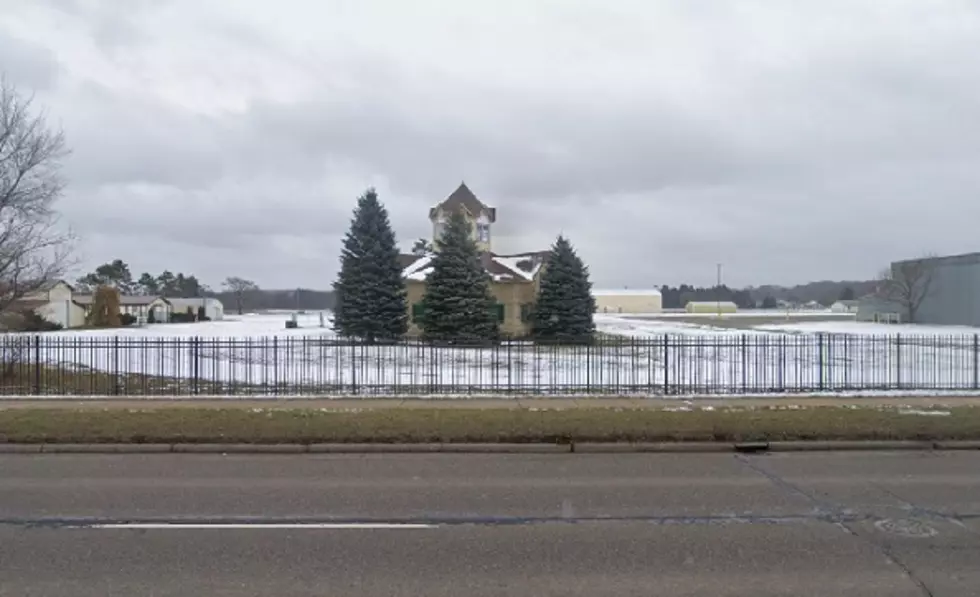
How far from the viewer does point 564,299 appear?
126ft

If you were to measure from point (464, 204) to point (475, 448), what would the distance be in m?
38.6

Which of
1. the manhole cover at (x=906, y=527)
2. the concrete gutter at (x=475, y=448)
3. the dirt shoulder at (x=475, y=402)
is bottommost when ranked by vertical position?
the concrete gutter at (x=475, y=448)

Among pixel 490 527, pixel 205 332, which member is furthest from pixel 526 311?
pixel 490 527

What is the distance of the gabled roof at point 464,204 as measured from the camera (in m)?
48.1

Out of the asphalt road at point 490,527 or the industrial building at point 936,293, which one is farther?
the industrial building at point 936,293

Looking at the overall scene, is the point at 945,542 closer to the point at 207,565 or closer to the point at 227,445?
the point at 207,565

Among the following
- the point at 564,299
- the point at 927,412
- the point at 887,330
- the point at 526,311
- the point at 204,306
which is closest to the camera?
the point at 927,412

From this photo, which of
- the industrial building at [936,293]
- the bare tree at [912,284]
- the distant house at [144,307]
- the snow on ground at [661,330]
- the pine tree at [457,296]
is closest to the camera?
the pine tree at [457,296]

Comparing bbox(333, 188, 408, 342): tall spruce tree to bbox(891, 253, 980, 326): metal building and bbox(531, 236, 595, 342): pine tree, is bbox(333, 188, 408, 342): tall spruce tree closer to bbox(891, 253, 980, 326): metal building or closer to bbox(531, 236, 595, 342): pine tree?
bbox(531, 236, 595, 342): pine tree

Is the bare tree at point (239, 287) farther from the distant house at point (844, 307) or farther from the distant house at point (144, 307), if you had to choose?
the distant house at point (844, 307)

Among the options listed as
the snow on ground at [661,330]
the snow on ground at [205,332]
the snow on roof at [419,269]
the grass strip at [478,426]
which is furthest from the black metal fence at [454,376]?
the snow on roof at [419,269]

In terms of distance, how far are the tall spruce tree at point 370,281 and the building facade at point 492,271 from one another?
5.30ft

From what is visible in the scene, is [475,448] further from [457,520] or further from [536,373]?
[536,373]

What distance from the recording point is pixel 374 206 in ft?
132
